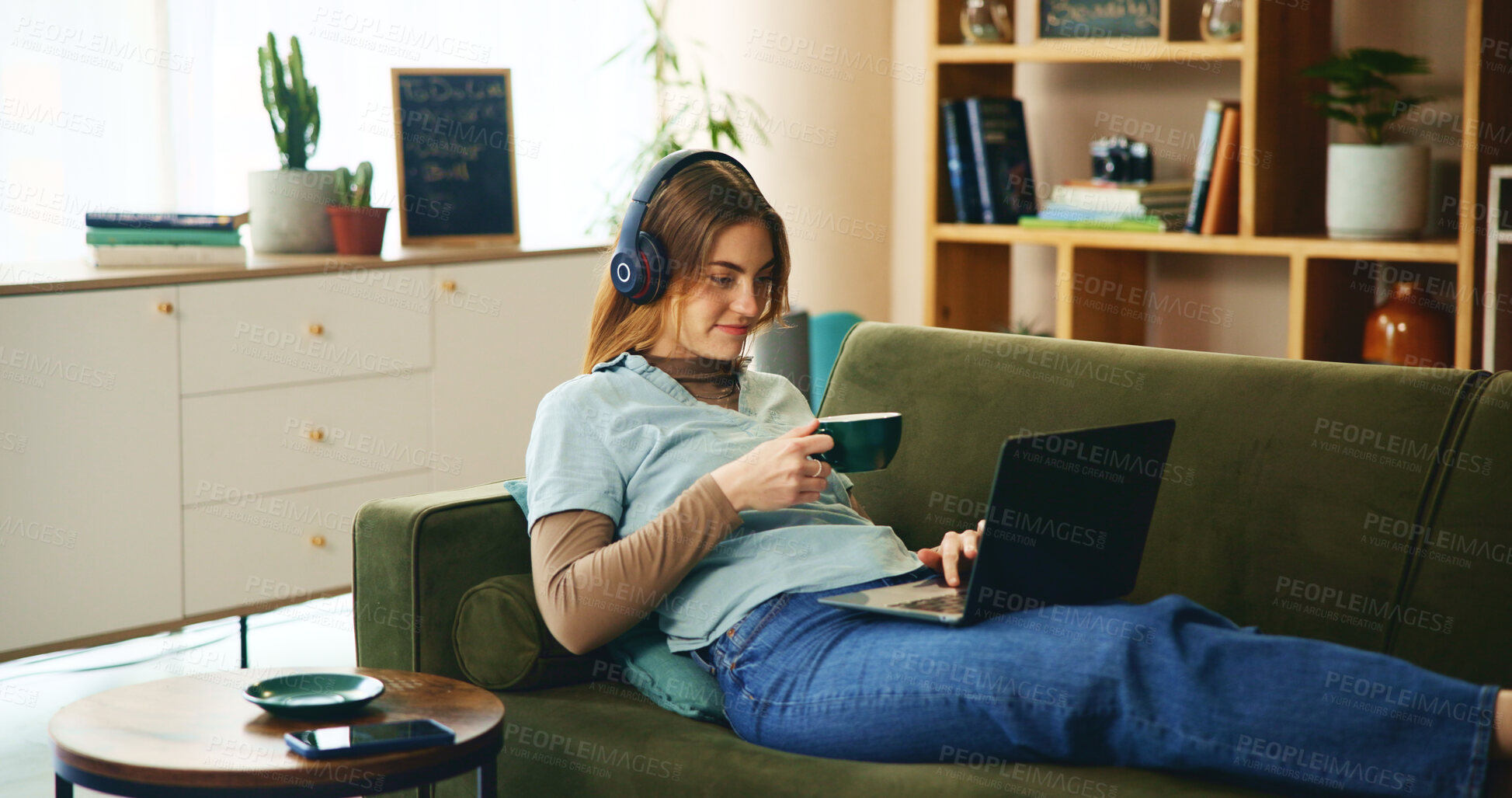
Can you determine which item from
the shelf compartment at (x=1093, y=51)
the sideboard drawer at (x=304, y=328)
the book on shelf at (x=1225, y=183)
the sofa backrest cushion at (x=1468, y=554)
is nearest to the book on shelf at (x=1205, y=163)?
the book on shelf at (x=1225, y=183)

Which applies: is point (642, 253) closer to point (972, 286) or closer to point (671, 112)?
point (972, 286)

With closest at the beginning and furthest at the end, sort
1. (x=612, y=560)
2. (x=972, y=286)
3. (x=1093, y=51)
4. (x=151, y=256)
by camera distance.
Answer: (x=612, y=560)
(x=151, y=256)
(x=1093, y=51)
(x=972, y=286)

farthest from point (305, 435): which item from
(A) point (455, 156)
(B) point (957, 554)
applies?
(B) point (957, 554)

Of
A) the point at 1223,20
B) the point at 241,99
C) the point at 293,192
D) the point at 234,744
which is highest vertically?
the point at 1223,20

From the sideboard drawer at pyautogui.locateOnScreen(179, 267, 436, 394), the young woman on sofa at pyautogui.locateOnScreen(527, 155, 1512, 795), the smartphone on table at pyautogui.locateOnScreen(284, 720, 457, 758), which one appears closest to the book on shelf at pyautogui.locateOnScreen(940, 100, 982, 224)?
the sideboard drawer at pyautogui.locateOnScreen(179, 267, 436, 394)

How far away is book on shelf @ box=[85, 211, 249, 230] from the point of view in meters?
2.77

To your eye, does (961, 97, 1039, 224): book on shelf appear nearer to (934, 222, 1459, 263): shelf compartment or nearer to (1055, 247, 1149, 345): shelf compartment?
(934, 222, 1459, 263): shelf compartment

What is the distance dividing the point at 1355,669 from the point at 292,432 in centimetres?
213

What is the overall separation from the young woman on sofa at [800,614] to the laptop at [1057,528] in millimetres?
31

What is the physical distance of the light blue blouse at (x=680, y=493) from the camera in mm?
1644

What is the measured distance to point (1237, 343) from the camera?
347 cm

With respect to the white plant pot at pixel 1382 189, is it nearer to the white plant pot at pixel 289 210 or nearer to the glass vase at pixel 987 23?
the glass vase at pixel 987 23

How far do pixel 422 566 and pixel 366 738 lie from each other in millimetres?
454

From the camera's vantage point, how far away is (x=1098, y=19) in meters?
3.31
